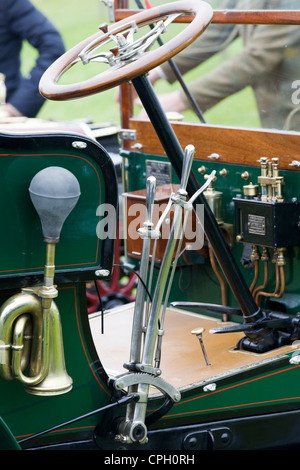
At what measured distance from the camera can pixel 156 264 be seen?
3.42 meters

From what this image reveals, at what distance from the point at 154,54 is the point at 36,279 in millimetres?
708

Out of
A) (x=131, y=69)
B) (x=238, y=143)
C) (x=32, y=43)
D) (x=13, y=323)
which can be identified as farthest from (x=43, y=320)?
(x=32, y=43)

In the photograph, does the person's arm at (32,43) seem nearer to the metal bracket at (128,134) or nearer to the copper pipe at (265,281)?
the metal bracket at (128,134)

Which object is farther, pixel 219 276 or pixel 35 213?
pixel 219 276

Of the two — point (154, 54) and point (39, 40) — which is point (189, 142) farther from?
point (39, 40)

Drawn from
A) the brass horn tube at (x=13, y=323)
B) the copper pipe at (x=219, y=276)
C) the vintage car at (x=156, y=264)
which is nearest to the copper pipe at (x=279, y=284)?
the vintage car at (x=156, y=264)

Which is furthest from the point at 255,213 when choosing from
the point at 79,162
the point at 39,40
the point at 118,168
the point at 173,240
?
the point at 39,40

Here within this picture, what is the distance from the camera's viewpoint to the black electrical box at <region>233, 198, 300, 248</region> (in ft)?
9.14

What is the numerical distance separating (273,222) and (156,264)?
2.54 feet

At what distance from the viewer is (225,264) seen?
2.68 meters

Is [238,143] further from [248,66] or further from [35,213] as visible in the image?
[35,213]

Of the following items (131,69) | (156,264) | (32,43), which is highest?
(32,43)

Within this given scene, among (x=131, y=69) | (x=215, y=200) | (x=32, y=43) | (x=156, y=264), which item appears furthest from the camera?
(x=32, y=43)

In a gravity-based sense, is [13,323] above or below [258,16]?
below
